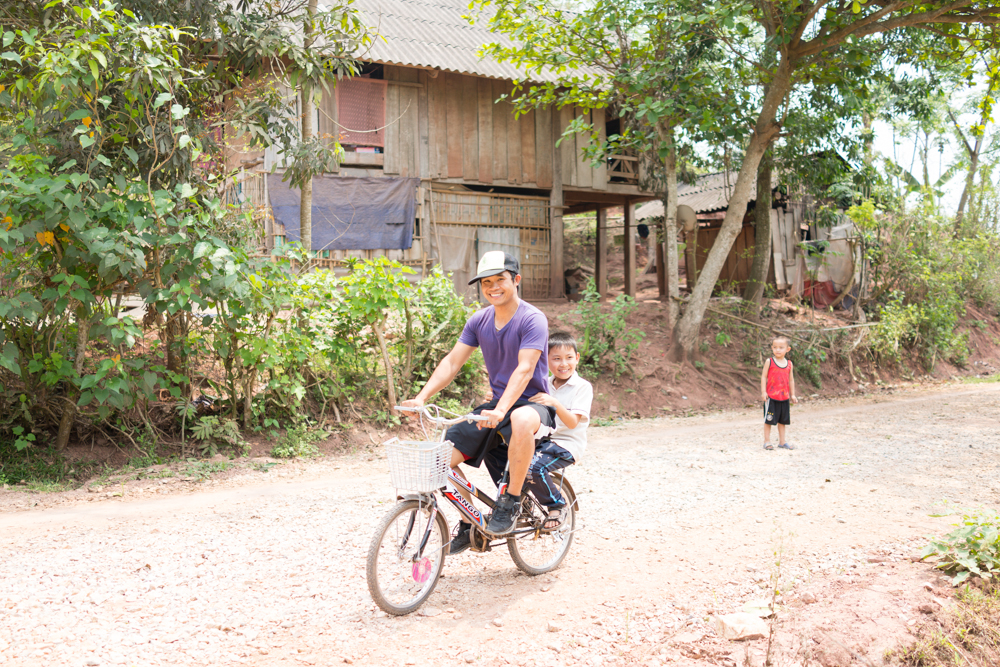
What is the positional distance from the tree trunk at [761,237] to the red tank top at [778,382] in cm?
643

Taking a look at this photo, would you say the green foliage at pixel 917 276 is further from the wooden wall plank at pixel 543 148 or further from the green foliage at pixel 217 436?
the green foliage at pixel 217 436

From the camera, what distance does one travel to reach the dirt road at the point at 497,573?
321 cm

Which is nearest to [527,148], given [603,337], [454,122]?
[454,122]

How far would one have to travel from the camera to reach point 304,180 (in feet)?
25.3

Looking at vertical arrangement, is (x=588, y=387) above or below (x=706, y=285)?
below

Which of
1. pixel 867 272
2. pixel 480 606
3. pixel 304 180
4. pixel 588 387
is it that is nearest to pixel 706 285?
pixel 867 272

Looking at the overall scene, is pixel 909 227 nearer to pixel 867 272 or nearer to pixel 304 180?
pixel 867 272

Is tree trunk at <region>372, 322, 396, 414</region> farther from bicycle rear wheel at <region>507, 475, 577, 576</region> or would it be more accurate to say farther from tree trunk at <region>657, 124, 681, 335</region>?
tree trunk at <region>657, 124, 681, 335</region>

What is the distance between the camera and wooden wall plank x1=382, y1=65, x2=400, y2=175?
1415 centimetres

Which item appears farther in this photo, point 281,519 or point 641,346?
point 641,346

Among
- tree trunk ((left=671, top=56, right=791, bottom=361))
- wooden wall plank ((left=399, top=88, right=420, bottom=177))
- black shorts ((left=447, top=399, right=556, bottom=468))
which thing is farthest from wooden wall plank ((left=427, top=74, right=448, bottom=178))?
black shorts ((left=447, top=399, right=556, bottom=468))

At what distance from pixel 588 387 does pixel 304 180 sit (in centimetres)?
487

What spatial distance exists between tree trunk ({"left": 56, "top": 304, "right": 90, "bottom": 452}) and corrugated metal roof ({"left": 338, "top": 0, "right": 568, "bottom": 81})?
792 cm

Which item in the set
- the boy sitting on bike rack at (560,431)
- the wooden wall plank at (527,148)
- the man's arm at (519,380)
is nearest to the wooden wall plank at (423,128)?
the wooden wall plank at (527,148)
